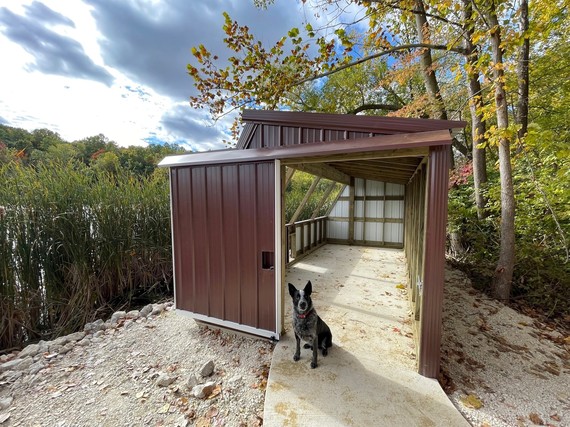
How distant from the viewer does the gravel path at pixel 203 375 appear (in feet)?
6.49

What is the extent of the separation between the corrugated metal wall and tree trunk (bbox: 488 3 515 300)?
14.2 ft

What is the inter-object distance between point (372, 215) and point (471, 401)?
6.73 m

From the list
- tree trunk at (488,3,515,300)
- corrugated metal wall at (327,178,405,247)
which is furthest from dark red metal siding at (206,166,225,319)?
corrugated metal wall at (327,178,405,247)

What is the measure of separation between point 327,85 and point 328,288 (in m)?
9.51

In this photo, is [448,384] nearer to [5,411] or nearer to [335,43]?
[5,411]

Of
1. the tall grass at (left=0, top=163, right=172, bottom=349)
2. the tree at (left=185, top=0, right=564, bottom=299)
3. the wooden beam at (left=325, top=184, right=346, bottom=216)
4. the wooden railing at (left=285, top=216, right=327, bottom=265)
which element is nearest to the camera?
the tall grass at (left=0, top=163, right=172, bottom=349)

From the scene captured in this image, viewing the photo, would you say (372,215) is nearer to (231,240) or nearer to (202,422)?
(231,240)

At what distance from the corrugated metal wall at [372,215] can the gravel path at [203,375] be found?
4.75 meters

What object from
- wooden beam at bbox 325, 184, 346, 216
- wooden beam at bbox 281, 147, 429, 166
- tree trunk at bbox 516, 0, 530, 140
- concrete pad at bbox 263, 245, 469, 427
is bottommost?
concrete pad at bbox 263, 245, 469, 427

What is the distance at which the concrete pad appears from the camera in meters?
1.84

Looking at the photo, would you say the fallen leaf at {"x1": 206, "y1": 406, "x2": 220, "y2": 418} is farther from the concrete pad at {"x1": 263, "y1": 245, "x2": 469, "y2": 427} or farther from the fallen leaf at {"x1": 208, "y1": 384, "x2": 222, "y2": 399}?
the concrete pad at {"x1": 263, "y1": 245, "x2": 469, "y2": 427}

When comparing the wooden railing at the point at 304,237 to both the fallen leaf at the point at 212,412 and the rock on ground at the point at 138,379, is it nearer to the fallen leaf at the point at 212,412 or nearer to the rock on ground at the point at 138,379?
the rock on ground at the point at 138,379

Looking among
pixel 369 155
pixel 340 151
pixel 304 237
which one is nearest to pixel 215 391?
pixel 340 151

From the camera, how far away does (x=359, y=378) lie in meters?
2.26
